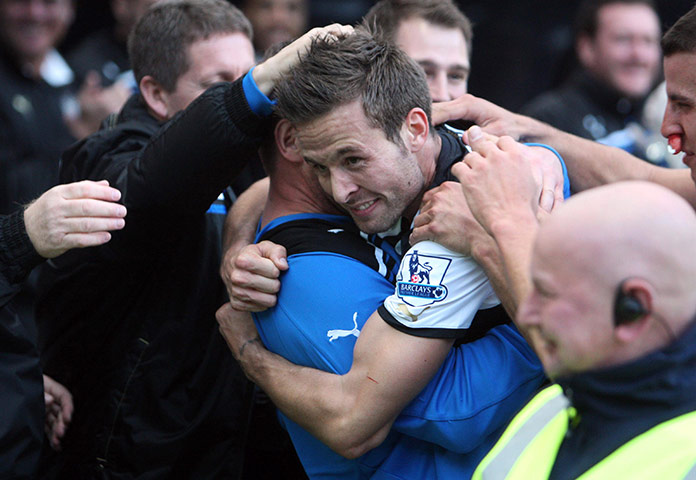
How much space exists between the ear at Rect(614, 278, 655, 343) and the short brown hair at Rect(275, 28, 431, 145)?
106 cm

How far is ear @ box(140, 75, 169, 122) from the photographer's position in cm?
308

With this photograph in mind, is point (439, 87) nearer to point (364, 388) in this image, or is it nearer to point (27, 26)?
point (364, 388)

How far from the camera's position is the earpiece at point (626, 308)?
1.36 meters

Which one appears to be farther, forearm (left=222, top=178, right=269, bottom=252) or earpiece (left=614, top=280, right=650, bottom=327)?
forearm (left=222, top=178, right=269, bottom=252)

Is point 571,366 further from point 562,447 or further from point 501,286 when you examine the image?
point 501,286

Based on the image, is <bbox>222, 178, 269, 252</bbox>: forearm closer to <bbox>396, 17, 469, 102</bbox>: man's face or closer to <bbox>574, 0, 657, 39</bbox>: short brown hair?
<bbox>396, 17, 469, 102</bbox>: man's face

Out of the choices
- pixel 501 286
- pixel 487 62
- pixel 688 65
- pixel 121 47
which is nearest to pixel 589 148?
pixel 688 65

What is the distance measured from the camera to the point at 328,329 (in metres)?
2.18

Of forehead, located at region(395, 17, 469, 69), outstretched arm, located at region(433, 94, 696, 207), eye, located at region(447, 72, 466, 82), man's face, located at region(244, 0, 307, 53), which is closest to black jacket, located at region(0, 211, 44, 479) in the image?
outstretched arm, located at region(433, 94, 696, 207)

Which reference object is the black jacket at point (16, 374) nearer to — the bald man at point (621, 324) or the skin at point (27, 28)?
the bald man at point (621, 324)

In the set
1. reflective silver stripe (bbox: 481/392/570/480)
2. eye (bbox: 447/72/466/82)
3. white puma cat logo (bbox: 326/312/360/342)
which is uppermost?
reflective silver stripe (bbox: 481/392/570/480)

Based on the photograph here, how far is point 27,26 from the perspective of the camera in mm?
5164

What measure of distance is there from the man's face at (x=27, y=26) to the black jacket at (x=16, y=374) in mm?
3050

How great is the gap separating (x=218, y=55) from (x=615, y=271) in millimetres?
2057
